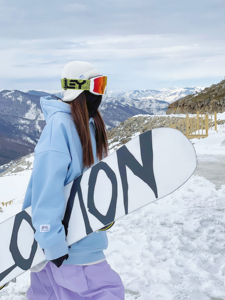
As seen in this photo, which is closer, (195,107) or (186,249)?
(186,249)

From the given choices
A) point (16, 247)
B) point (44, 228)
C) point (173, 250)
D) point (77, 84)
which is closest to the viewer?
point (44, 228)

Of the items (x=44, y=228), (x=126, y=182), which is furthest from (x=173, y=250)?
(x=44, y=228)

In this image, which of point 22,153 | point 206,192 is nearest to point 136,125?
point 206,192

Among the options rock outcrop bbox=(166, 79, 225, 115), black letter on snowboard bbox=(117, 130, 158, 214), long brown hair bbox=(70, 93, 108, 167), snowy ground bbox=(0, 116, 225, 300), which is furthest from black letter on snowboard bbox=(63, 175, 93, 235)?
rock outcrop bbox=(166, 79, 225, 115)

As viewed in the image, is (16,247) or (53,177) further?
(16,247)

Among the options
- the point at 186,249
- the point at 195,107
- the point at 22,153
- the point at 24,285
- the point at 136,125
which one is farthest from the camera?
the point at 22,153

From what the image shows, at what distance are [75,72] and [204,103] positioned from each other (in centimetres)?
3574

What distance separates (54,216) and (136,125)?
1168 inches

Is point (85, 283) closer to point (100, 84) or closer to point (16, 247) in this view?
point (16, 247)

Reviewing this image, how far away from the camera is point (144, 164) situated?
5.47ft

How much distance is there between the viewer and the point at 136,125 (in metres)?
30.8

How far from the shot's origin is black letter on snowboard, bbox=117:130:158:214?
1.66m

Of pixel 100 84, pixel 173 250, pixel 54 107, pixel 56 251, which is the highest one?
pixel 100 84

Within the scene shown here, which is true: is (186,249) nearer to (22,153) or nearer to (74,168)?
(74,168)
